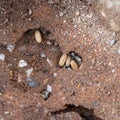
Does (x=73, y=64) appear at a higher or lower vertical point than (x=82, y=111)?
higher

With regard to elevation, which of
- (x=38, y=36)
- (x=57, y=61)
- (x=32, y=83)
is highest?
(x=38, y=36)

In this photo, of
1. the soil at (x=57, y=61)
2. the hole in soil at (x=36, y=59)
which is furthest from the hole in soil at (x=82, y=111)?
the hole in soil at (x=36, y=59)

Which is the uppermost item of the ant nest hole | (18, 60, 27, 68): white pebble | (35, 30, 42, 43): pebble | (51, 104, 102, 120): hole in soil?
(35, 30, 42, 43): pebble

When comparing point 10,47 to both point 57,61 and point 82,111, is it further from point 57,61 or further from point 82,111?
point 82,111

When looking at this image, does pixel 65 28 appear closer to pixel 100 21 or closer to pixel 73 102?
pixel 100 21

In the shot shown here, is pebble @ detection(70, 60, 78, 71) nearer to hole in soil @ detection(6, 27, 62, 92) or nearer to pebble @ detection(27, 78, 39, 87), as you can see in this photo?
hole in soil @ detection(6, 27, 62, 92)

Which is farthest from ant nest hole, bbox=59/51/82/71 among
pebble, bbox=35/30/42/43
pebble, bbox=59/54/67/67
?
pebble, bbox=35/30/42/43

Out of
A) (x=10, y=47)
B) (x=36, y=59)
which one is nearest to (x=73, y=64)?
(x=36, y=59)
